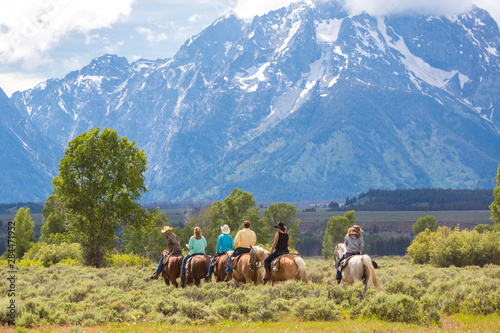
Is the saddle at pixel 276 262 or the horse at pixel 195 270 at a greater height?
the saddle at pixel 276 262

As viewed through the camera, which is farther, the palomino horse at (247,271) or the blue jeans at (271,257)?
the palomino horse at (247,271)

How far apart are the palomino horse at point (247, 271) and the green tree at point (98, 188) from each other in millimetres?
20725

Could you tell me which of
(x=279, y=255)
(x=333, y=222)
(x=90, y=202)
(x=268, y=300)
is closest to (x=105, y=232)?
(x=90, y=202)

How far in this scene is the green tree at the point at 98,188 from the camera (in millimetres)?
44500

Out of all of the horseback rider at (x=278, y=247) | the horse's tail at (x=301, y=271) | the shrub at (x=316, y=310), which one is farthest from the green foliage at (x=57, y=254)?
the shrub at (x=316, y=310)

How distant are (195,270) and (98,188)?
20494mm

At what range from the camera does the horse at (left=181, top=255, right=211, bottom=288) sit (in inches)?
1072

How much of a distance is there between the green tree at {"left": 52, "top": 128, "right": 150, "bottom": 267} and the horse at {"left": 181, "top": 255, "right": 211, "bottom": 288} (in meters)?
18.9

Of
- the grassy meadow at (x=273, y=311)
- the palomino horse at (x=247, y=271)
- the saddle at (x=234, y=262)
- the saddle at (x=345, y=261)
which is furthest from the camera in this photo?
the saddle at (x=234, y=262)

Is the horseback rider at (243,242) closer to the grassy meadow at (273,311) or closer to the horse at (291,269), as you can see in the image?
the horse at (291,269)

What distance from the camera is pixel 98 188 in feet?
147

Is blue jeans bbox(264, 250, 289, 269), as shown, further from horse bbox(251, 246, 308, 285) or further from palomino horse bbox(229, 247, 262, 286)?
palomino horse bbox(229, 247, 262, 286)

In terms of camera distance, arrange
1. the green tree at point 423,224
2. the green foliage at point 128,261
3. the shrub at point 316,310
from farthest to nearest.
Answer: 1. the green tree at point 423,224
2. the green foliage at point 128,261
3. the shrub at point 316,310

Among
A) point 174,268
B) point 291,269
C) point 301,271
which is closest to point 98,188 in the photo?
point 174,268
